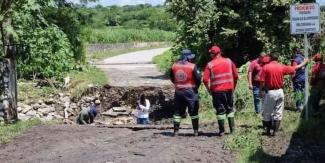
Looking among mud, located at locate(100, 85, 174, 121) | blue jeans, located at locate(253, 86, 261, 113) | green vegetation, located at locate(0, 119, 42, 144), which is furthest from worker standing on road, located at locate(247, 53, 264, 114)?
mud, located at locate(100, 85, 174, 121)

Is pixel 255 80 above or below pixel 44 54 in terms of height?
below

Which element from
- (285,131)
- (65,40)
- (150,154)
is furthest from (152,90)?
(150,154)

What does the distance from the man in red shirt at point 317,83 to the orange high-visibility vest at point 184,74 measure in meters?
3.90

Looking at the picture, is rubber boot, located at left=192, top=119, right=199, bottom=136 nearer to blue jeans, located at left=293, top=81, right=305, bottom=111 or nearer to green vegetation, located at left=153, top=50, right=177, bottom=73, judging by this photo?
blue jeans, located at left=293, top=81, right=305, bottom=111

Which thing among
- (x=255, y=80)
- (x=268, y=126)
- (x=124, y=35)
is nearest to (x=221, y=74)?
(x=268, y=126)

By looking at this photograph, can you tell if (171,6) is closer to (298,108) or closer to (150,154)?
(298,108)

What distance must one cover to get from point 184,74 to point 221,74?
2.63 ft

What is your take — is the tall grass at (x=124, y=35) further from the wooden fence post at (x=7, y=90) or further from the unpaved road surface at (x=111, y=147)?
the unpaved road surface at (x=111, y=147)

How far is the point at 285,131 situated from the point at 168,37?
77.4 meters

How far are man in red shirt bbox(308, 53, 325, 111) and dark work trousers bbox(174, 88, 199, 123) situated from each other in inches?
149

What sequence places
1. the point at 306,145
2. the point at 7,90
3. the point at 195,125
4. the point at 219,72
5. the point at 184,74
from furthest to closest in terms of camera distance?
the point at 7,90, the point at 195,125, the point at 184,74, the point at 219,72, the point at 306,145

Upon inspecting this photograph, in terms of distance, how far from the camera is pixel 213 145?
12117 millimetres

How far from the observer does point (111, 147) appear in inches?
476

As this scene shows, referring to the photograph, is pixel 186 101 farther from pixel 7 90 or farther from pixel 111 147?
pixel 7 90
